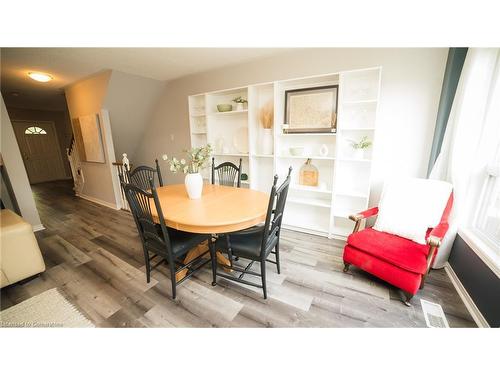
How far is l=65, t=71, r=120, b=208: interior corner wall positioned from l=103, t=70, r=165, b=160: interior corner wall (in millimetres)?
136

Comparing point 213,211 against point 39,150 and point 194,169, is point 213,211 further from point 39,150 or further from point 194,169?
point 39,150

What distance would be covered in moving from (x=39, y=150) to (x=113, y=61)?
20.2 ft

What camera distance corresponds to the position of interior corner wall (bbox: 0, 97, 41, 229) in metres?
2.46

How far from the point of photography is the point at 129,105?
3645 millimetres

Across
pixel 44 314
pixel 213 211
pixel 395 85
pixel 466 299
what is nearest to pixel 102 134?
pixel 44 314

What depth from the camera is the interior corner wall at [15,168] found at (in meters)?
2.46

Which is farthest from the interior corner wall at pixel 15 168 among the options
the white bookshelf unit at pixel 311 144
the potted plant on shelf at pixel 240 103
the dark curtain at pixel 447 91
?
the dark curtain at pixel 447 91

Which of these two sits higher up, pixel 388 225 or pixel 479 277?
pixel 388 225

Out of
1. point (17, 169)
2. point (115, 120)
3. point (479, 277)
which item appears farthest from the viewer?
point (115, 120)

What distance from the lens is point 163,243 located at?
1.51 m

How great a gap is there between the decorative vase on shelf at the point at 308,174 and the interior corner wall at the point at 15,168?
12.2ft
